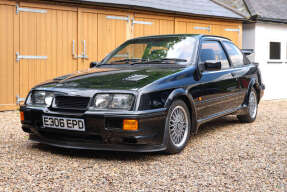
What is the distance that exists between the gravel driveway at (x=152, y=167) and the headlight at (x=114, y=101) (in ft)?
2.06

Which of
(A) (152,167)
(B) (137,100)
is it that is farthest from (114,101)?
(A) (152,167)

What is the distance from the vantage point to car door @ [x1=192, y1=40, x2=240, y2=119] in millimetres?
5152

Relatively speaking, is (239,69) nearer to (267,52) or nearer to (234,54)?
(234,54)

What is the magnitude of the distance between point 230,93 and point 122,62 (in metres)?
1.82

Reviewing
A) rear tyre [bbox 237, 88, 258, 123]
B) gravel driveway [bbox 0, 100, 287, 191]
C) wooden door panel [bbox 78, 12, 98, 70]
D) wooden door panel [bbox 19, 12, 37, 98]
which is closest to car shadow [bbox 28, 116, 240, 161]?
gravel driveway [bbox 0, 100, 287, 191]

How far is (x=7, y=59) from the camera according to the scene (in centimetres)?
852

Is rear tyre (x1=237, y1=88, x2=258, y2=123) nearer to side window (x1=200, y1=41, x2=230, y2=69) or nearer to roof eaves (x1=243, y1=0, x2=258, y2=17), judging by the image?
side window (x1=200, y1=41, x2=230, y2=69)

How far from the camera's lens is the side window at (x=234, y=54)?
21.0 feet

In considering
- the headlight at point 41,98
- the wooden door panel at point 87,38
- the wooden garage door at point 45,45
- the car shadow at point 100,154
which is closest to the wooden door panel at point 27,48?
the wooden garage door at point 45,45

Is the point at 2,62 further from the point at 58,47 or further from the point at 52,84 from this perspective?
the point at 52,84

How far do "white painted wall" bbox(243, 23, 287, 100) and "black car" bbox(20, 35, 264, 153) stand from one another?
805 centimetres

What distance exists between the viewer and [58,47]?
928cm

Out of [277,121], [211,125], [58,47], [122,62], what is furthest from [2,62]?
[277,121]

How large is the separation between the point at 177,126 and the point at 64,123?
136 centimetres
